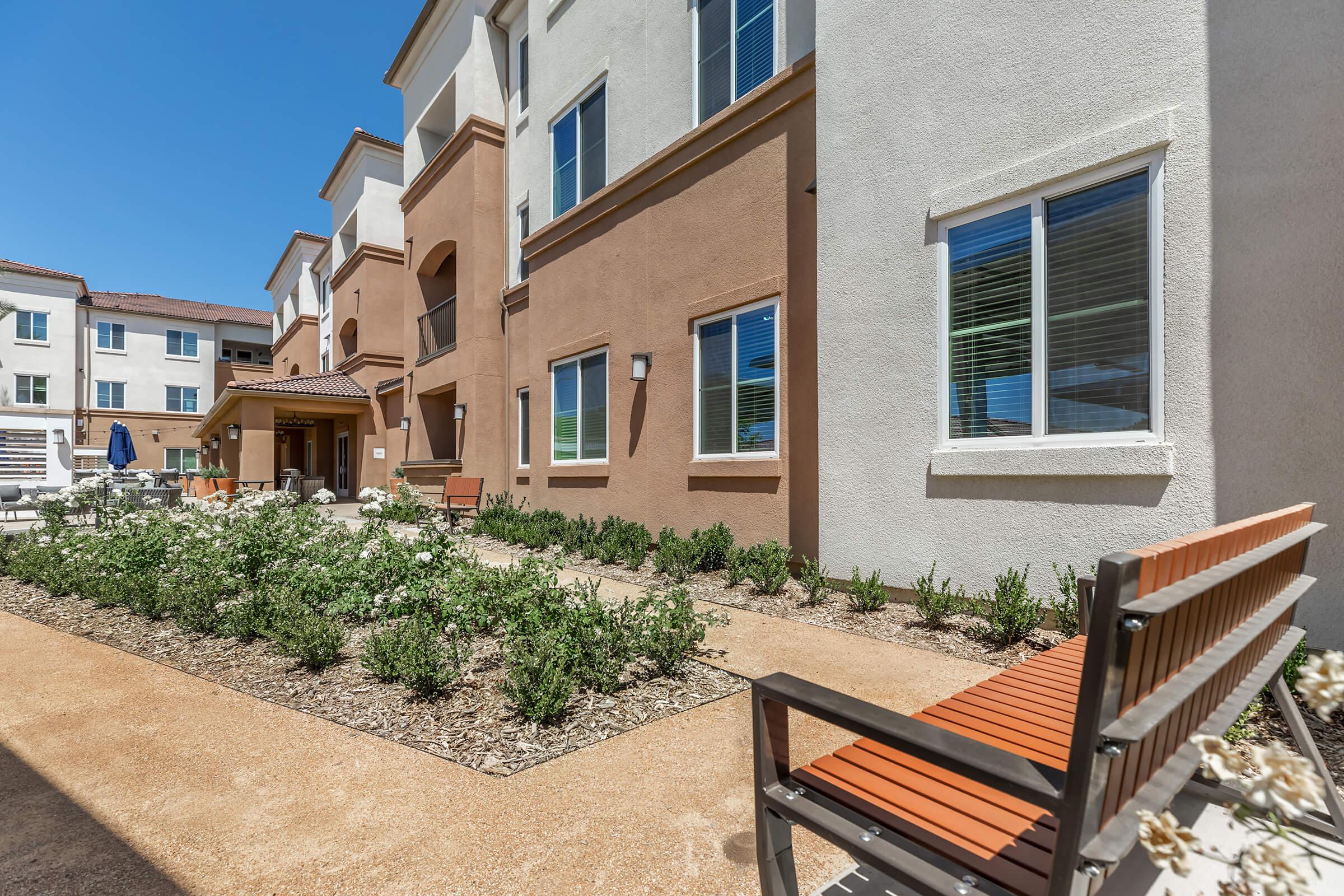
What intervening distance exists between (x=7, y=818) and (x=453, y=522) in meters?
11.0

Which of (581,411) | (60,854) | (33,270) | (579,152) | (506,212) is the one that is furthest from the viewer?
(33,270)

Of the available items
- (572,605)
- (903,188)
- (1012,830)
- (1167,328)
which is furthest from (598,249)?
(1012,830)

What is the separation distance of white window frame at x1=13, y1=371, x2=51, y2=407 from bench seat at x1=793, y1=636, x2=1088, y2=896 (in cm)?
4396

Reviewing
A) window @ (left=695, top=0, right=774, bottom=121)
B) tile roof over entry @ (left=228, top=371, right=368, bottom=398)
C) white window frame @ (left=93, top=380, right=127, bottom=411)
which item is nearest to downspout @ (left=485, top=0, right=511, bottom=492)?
window @ (left=695, top=0, right=774, bottom=121)

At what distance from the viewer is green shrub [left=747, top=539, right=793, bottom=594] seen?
6.53 m

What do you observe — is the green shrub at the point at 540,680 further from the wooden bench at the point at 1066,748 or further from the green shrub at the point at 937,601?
the green shrub at the point at 937,601

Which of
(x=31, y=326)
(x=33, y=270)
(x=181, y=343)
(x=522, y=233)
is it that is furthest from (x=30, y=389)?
(x=522, y=233)

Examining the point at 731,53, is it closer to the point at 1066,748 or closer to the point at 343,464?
the point at 1066,748

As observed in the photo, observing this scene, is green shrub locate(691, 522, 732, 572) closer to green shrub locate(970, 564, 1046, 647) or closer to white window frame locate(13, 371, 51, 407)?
green shrub locate(970, 564, 1046, 647)

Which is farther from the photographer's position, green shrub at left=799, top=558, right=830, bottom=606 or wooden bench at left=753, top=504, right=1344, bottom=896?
green shrub at left=799, top=558, right=830, bottom=606

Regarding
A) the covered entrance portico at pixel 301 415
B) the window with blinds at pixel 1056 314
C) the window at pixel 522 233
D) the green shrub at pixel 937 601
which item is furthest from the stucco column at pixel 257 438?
the window with blinds at pixel 1056 314

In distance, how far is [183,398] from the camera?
37250 millimetres

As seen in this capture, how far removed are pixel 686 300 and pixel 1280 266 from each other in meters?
5.99

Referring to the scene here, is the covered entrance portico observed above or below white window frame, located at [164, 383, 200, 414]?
below
